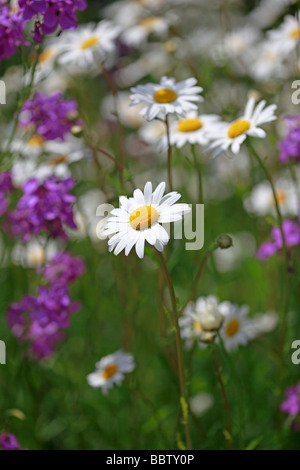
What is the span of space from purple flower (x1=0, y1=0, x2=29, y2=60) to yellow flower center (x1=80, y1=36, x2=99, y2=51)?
0.30 m

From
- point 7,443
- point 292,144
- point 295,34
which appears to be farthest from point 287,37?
point 7,443

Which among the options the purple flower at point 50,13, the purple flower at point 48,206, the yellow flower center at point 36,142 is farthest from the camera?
the yellow flower center at point 36,142

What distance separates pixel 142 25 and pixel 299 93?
66cm

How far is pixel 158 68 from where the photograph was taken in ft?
7.41

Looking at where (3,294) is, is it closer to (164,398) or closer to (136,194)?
(164,398)

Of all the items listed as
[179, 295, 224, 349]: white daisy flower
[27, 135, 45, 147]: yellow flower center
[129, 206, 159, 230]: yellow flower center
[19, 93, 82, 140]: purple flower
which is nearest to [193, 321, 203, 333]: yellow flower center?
[179, 295, 224, 349]: white daisy flower

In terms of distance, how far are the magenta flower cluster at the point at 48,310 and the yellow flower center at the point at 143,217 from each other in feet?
1.40

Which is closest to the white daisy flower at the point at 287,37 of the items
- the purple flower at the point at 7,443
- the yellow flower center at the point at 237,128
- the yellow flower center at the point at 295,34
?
the yellow flower center at the point at 295,34

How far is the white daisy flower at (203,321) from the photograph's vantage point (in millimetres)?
1069

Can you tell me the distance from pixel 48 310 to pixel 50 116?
421 millimetres

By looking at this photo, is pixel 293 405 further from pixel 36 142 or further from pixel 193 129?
pixel 36 142

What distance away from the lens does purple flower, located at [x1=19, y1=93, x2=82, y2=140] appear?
1.30m

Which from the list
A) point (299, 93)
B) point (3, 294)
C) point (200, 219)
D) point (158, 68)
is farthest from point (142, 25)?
point (3, 294)

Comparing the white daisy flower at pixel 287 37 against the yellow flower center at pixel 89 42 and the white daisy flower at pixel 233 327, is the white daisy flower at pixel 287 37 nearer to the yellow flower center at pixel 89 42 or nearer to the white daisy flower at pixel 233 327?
the yellow flower center at pixel 89 42
